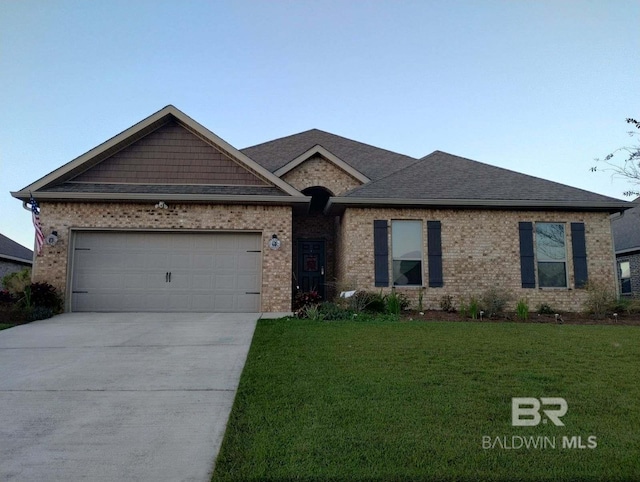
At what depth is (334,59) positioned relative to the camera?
1498 centimetres

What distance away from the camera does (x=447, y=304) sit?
41.9 ft

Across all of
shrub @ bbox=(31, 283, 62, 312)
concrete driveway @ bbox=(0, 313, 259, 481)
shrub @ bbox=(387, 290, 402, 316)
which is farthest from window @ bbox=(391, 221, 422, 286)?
shrub @ bbox=(31, 283, 62, 312)

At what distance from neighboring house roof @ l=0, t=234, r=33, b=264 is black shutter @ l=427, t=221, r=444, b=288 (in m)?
18.8

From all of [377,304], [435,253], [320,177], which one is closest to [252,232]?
[377,304]

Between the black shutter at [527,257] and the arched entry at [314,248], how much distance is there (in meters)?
5.86

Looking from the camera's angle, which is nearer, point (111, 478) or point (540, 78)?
point (111, 478)

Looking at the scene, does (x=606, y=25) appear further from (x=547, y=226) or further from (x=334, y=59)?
(x=334, y=59)

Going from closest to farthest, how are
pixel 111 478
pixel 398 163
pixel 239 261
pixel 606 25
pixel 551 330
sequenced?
pixel 111 478, pixel 551 330, pixel 606 25, pixel 239 261, pixel 398 163

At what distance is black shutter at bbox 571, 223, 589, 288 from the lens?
13227 millimetres

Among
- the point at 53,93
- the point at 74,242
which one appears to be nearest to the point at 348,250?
the point at 74,242

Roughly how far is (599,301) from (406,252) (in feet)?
16.4

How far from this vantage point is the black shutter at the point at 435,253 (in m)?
13.0

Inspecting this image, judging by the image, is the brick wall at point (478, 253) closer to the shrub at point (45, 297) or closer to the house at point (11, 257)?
the shrub at point (45, 297)

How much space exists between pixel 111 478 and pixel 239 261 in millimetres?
9382
